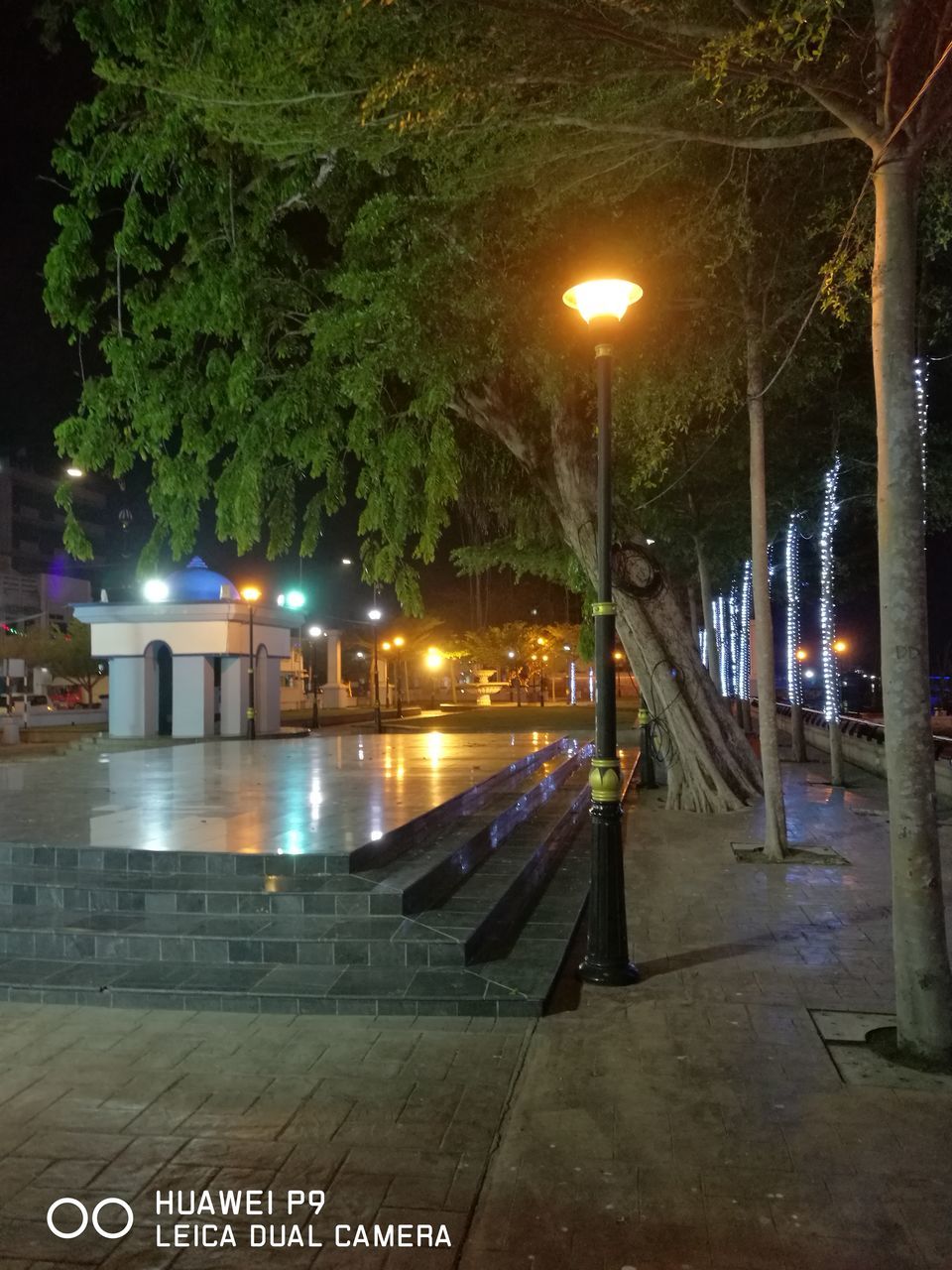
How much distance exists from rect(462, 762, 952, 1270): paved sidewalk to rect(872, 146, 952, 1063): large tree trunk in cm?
53

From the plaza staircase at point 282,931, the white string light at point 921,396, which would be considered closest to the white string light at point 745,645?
the white string light at point 921,396

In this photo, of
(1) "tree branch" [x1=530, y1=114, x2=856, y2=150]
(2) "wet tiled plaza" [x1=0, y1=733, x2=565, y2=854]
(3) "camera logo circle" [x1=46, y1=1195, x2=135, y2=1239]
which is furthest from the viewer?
(2) "wet tiled plaza" [x1=0, y1=733, x2=565, y2=854]

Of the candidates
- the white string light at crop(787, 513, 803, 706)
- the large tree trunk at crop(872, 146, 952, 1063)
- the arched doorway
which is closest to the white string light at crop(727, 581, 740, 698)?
the white string light at crop(787, 513, 803, 706)

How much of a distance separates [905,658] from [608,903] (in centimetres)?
238

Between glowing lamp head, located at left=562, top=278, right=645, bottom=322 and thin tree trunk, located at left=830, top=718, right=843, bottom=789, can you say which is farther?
thin tree trunk, located at left=830, top=718, right=843, bottom=789

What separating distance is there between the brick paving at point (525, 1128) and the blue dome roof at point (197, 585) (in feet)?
77.5

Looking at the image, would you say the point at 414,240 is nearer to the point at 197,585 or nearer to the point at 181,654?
the point at 181,654

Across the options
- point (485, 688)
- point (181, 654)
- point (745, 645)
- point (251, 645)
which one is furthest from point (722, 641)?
point (485, 688)

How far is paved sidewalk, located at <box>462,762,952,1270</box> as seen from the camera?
320cm

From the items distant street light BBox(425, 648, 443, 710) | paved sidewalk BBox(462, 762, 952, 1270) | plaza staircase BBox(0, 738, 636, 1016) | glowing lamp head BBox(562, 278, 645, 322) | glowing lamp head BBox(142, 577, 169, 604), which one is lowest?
paved sidewalk BBox(462, 762, 952, 1270)

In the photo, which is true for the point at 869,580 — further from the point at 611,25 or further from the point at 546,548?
the point at 611,25

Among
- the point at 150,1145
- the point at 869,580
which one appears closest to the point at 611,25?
the point at 150,1145

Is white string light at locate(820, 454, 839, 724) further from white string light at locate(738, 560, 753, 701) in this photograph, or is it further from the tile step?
white string light at locate(738, 560, 753, 701)

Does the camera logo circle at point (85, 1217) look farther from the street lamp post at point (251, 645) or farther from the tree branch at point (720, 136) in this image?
the street lamp post at point (251, 645)
